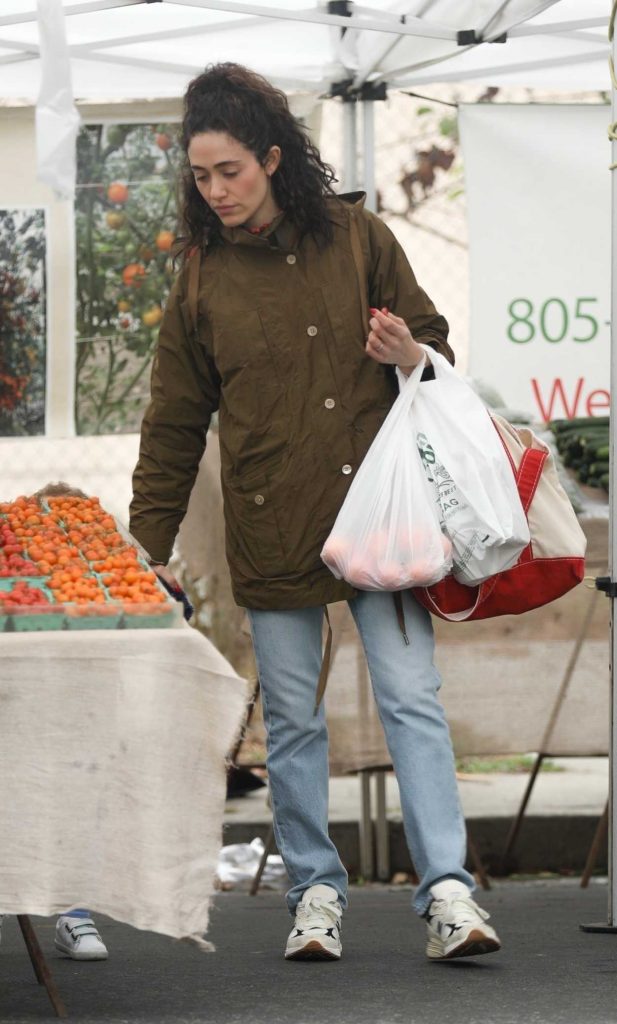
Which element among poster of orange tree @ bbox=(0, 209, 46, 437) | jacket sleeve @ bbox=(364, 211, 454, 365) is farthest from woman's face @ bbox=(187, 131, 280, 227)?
poster of orange tree @ bbox=(0, 209, 46, 437)

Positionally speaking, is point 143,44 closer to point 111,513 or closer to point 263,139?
point 263,139

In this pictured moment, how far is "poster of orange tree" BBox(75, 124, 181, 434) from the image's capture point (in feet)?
18.5

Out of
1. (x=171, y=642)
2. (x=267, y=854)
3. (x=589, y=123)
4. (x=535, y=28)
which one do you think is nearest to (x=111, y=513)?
→ (x=171, y=642)

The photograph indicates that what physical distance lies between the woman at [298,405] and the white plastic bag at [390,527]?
0.43 feet

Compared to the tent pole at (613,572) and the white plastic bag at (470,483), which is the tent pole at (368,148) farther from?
the white plastic bag at (470,483)

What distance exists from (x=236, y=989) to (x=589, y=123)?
350cm

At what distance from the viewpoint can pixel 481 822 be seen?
5965 mm

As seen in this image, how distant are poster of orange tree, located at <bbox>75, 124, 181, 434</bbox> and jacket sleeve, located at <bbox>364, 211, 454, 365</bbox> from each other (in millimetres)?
1988

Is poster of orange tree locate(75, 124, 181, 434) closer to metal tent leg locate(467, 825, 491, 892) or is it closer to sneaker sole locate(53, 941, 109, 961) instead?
metal tent leg locate(467, 825, 491, 892)

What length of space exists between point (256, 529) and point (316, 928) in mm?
907

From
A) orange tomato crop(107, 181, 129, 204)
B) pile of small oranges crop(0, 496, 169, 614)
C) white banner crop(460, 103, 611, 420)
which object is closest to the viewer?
pile of small oranges crop(0, 496, 169, 614)

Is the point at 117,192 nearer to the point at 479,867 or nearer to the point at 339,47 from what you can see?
the point at 339,47

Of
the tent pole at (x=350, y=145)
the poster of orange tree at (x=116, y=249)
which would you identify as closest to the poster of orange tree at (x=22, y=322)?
the poster of orange tree at (x=116, y=249)

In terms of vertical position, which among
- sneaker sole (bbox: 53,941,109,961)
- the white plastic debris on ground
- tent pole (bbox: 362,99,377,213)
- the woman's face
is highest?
tent pole (bbox: 362,99,377,213)
